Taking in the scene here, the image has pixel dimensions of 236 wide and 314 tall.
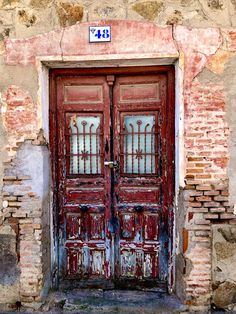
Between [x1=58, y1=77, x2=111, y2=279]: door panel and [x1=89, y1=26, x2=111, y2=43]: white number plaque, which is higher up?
[x1=89, y1=26, x2=111, y2=43]: white number plaque

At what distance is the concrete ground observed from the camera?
4.17m

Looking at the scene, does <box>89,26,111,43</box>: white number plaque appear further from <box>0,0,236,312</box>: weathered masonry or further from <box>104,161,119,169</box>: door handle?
<box>104,161,119,169</box>: door handle

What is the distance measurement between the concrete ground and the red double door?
0.17m

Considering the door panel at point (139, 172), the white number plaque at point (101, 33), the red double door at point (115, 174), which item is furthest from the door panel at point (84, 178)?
the white number plaque at point (101, 33)

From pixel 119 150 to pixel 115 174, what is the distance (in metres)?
0.28

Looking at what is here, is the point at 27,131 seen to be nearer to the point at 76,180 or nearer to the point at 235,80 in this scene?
the point at 76,180

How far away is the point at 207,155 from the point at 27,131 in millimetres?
1940

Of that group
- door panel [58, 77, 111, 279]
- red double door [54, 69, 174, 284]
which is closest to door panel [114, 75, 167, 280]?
red double door [54, 69, 174, 284]

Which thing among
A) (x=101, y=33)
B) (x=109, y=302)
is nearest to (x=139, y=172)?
(x=109, y=302)

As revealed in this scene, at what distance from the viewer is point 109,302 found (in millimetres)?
4293

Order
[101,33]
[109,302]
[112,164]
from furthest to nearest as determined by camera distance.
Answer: [112,164] < [109,302] < [101,33]

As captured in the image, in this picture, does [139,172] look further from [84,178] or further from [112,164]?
[84,178]

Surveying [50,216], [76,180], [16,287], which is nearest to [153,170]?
[76,180]

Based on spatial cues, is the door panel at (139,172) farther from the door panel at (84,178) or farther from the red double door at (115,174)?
the door panel at (84,178)
